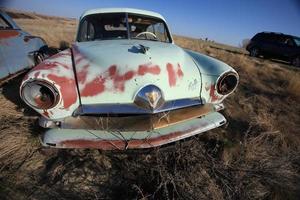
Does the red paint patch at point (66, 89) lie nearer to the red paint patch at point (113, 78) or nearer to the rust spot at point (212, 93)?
the red paint patch at point (113, 78)

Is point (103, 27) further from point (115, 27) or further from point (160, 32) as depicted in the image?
point (160, 32)

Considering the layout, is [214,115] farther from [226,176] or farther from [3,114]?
[3,114]

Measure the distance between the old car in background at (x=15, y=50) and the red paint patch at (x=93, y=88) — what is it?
1944 millimetres

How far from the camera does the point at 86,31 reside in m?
4.58

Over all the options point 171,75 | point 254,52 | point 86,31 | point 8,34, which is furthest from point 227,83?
point 254,52

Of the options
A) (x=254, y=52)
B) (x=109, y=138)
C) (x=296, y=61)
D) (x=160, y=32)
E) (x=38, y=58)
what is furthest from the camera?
(x=254, y=52)

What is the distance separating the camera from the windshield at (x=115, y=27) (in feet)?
14.6

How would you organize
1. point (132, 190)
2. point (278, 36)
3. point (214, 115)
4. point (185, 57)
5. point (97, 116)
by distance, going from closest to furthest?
point (132, 190) → point (97, 116) → point (214, 115) → point (185, 57) → point (278, 36)

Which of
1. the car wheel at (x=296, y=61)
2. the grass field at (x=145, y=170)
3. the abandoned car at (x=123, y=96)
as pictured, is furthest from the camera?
the car wheel at (x=296, y=61)

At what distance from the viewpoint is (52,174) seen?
116 inches

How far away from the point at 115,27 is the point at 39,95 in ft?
6.35

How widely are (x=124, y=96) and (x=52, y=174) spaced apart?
3.32 ft

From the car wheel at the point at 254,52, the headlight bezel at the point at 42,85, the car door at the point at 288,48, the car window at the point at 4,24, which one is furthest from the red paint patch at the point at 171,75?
the car wheel at the point at 254,52


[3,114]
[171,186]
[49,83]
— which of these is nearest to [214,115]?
[171,186]
